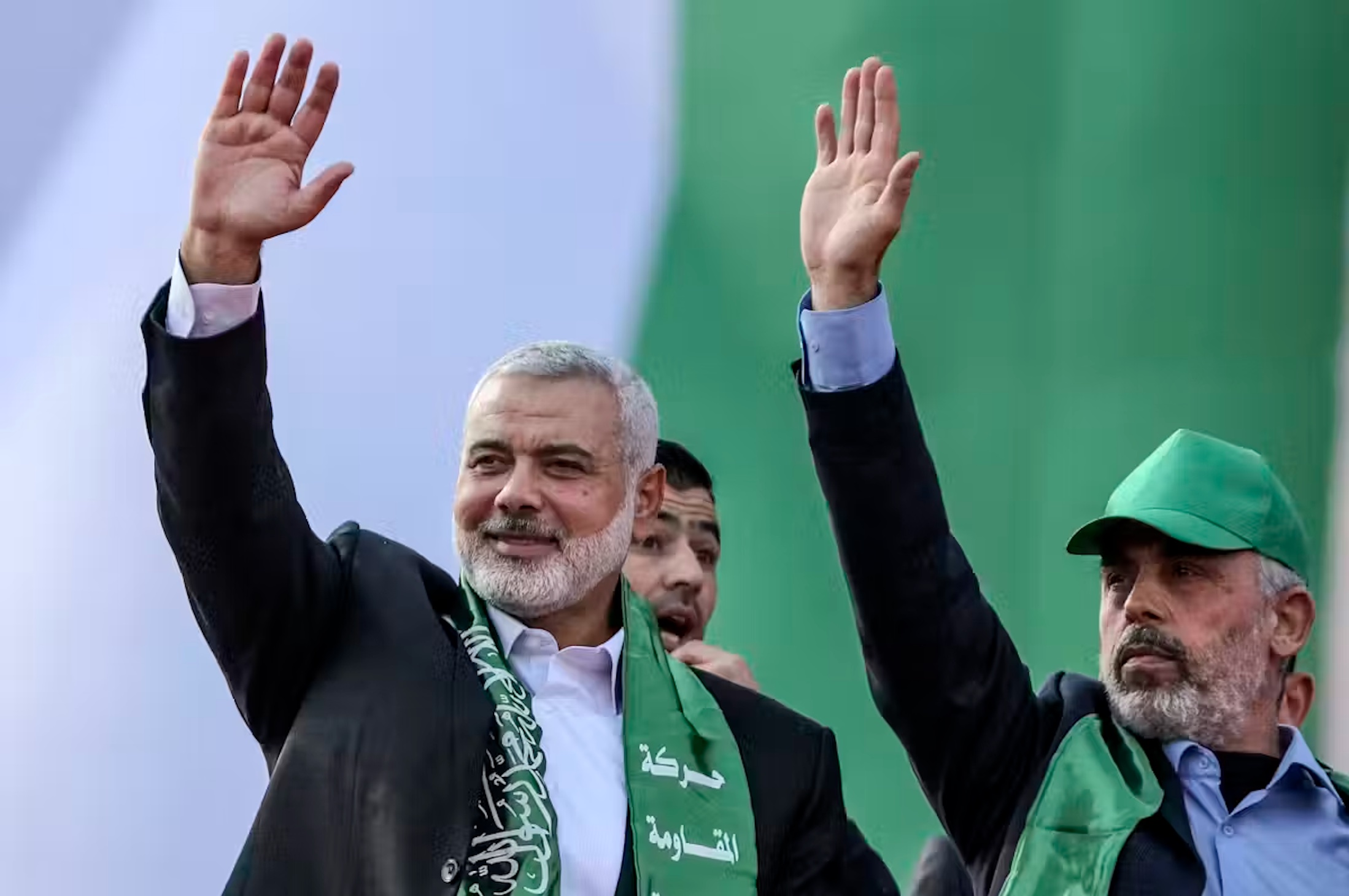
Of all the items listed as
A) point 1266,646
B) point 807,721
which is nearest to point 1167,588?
point 1266,646

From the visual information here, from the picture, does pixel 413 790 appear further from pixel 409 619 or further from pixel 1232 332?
pixel 1232 332

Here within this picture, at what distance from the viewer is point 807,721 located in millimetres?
2889

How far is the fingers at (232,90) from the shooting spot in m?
2.60

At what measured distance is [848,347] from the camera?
9.32 feet

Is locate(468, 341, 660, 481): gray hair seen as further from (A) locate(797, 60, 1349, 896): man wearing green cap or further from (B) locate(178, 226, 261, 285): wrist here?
(B) locate(178, 226, 261, 285): wrist

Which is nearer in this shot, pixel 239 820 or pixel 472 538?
pixel 472 538

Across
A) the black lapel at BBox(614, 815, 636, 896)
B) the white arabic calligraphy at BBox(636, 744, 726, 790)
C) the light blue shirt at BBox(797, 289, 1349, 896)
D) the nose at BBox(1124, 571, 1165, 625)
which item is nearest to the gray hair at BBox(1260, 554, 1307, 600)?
the nose at BBox(1124, 571, 1165, 625)

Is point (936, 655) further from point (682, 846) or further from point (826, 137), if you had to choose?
point (826, 137)

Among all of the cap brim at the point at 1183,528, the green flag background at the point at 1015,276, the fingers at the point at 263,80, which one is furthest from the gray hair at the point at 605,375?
the green flag background at the point at 1015,276

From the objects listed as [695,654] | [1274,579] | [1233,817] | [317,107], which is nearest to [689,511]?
[695,654]

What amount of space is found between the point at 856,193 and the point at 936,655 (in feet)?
2.04

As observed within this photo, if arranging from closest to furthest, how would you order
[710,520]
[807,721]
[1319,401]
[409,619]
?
[409,619], [807,721], [710,520], [1319,401]

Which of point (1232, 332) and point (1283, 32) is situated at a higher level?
point (1283, 32)

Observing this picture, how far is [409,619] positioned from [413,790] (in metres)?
0.26
